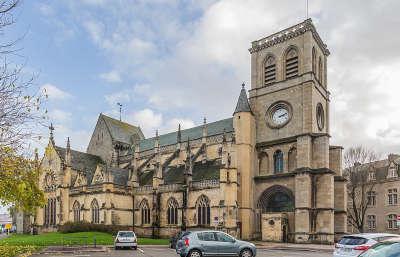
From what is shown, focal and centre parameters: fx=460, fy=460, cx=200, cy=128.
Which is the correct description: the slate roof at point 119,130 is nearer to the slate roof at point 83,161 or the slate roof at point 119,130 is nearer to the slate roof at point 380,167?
the slate roof at point 83,161

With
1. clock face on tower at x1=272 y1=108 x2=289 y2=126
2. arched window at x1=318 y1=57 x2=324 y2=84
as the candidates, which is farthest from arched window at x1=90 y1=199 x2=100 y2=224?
arched window at x1=318 y1=57 x2=324 y2=84

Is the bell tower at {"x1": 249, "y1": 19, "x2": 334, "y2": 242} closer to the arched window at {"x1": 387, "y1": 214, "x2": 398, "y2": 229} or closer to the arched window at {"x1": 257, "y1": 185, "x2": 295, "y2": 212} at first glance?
the arched window at {"x1": 257, "y1": 185, "x2": 295, "y2": 212}

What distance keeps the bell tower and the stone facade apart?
15157mm

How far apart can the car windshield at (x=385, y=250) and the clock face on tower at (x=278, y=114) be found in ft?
122

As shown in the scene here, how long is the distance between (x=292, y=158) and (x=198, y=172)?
405 inches

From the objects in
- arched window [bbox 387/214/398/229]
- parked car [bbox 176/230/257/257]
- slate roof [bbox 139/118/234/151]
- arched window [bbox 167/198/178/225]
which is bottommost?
arched window [bbox 387/214/398/229]

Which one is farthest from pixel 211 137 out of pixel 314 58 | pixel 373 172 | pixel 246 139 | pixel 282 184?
pixel 373 172

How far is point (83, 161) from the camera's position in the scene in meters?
61.2

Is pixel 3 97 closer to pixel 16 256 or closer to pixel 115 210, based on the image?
pixel 16 256

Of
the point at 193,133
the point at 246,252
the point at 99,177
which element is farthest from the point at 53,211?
the point at 246,252

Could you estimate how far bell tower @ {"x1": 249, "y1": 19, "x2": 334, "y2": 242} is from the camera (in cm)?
4203

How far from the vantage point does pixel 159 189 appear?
165ft

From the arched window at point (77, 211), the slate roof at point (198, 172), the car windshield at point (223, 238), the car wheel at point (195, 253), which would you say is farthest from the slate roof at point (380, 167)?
the car wheel at point (195, 253)

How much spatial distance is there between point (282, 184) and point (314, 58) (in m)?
13.7
